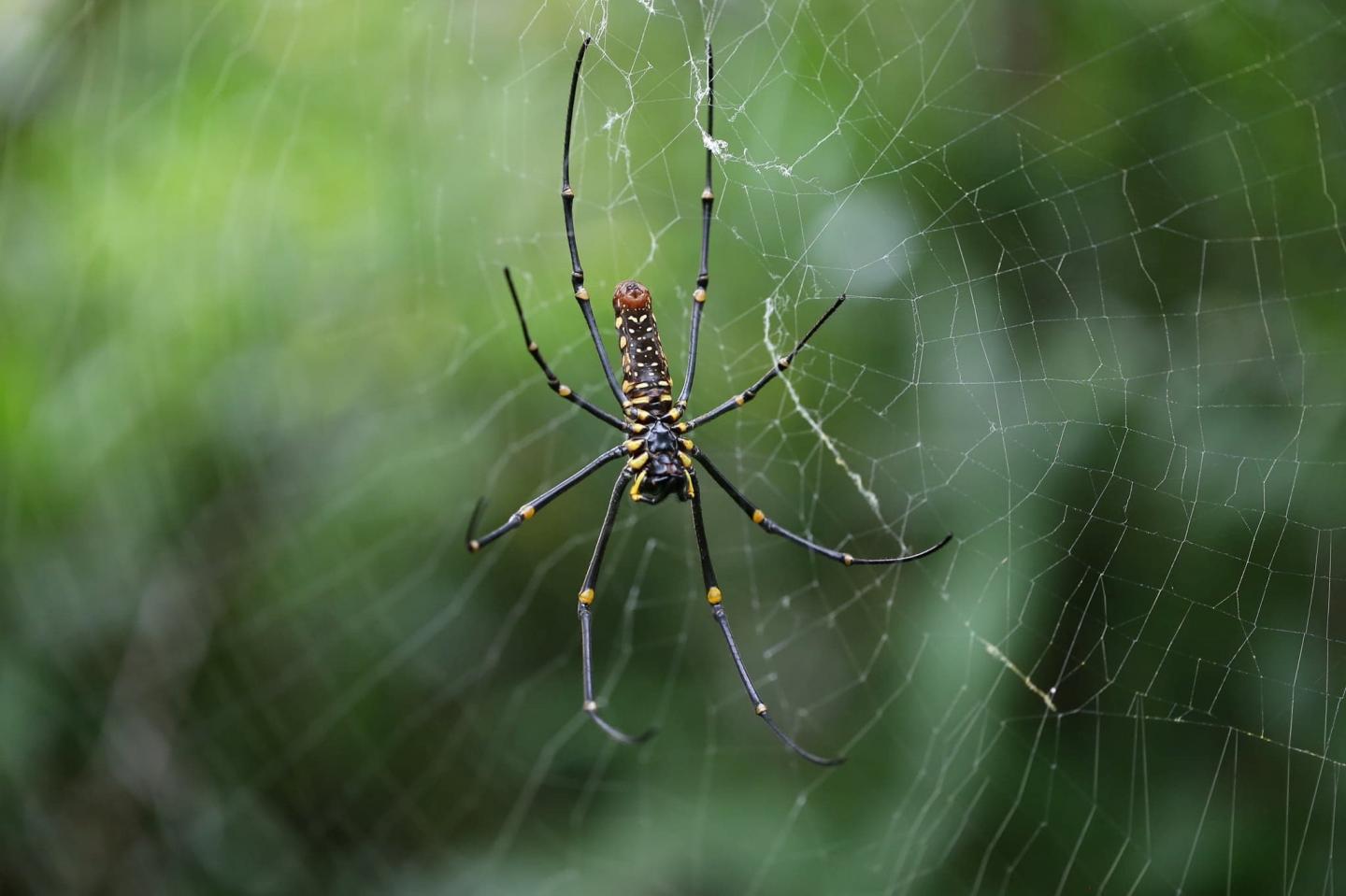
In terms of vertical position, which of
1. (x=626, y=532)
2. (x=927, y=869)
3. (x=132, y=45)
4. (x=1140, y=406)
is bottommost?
(x=927, y=869)

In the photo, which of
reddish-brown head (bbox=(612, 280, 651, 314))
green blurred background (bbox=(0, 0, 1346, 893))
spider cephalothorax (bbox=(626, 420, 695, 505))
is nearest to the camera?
green blurred background (bbox=(0, 0, 1346, 893))

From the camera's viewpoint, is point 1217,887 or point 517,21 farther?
point 517,21

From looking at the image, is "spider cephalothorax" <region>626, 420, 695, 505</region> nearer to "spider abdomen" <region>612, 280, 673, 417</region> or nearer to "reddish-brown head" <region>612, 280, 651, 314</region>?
"spider abdomen" <region>612, 280, 673, 417</region>

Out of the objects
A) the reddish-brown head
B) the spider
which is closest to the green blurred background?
the spider

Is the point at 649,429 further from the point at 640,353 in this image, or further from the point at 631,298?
the point at 631,298

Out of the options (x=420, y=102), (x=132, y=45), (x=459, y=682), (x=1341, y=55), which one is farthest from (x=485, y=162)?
(x=1341, y=55)

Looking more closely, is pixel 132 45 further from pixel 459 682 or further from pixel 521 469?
pixel 459 682

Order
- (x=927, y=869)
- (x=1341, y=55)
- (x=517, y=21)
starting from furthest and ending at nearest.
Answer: (x=517, y=21) < (x=927, y=869) < (x=1341, y=55)
